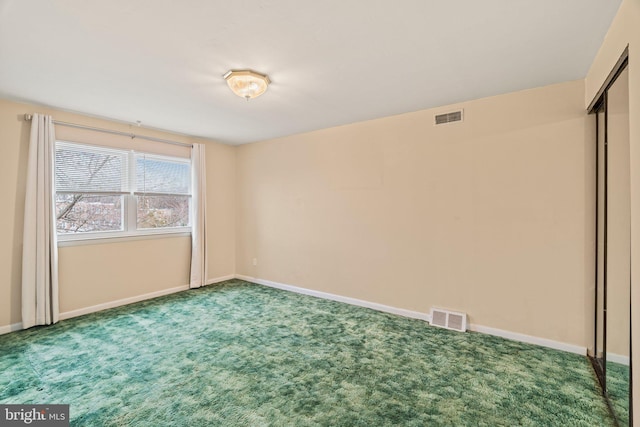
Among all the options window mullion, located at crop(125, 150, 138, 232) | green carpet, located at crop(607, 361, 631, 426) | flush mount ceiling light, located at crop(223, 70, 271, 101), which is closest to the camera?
green carpet, located at crop(607, 361, 631, 426)

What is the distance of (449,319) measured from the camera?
10.6 feet

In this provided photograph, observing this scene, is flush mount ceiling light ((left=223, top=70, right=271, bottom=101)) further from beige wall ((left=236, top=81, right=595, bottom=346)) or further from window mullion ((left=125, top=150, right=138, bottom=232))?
window mullion ((left=125, top=150, right=138, bottom=232))

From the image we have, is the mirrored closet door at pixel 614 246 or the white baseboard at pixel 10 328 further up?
the mirrored closet door at pixel 614 246

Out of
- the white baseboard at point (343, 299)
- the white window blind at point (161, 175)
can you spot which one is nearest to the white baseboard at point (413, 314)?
the white baseboard at point (343, 299)

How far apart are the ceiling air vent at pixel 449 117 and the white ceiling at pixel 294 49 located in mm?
171

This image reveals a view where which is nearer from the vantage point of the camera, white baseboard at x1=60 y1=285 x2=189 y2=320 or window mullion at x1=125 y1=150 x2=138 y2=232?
A: white baseboard at x1=60 y1=285 x2=189 y2=320

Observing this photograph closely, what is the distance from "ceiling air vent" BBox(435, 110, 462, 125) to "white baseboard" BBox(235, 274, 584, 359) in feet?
7.24

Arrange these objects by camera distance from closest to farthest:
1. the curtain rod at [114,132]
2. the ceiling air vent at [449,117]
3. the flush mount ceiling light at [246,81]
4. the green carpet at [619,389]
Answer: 1. the green carpet at [619,389]
2. the flush mount ceiling light at [246,81]
3. the ceiling air vent at [449,117]
4. the curtain rod at [114,132]

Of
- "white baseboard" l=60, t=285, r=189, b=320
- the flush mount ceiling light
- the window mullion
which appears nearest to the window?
the window mullion

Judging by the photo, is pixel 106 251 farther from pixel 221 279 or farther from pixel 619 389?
pixel 619 389

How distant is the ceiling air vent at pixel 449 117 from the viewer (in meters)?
3.21

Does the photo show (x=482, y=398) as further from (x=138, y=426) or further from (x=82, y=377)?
(x=82, y=377)

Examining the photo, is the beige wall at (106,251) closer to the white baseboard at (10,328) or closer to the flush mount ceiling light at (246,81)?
the white baseboard at (10,328)

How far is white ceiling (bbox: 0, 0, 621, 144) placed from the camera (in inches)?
66.4
